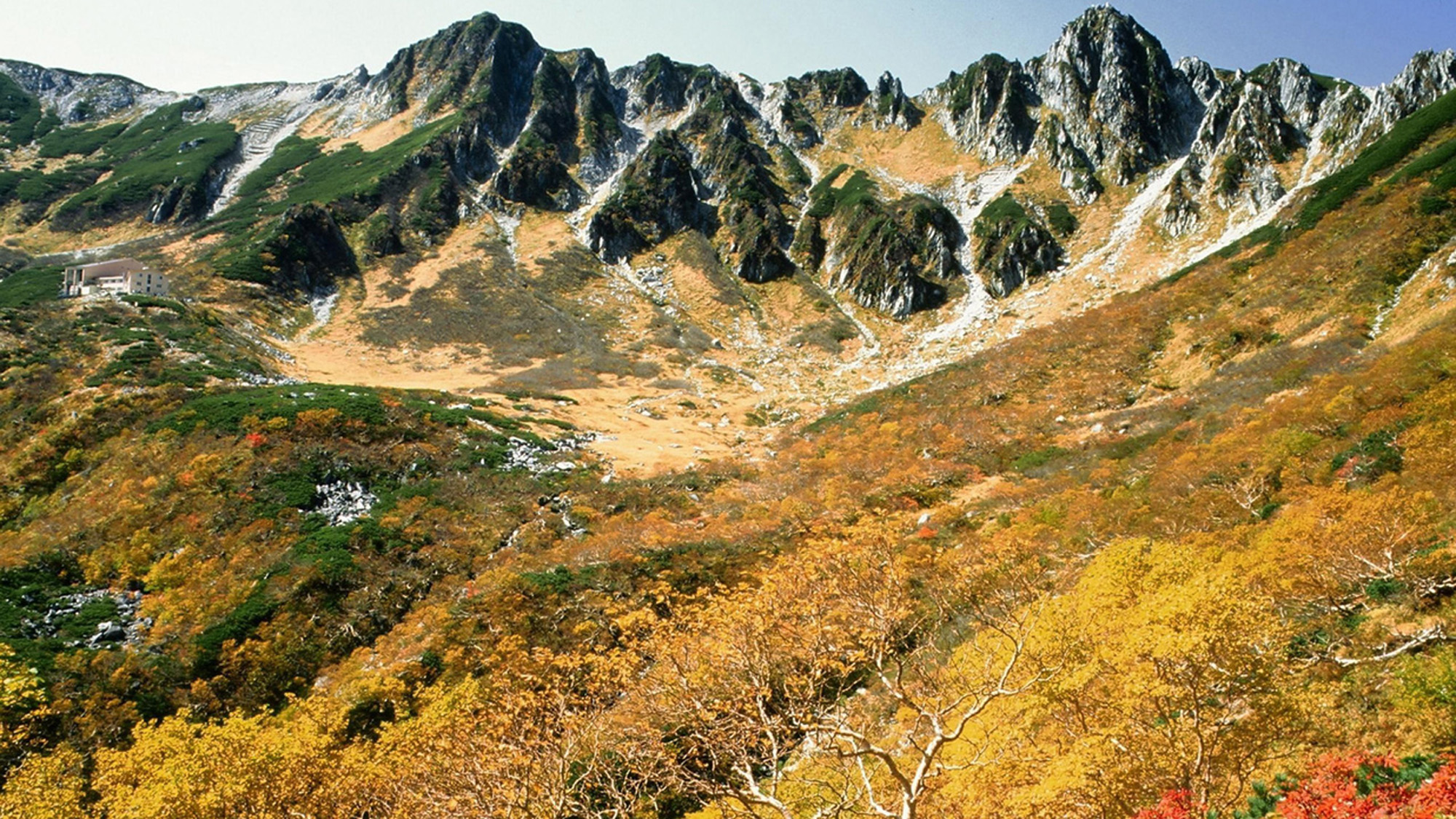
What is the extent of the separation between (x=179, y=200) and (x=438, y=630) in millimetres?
123773

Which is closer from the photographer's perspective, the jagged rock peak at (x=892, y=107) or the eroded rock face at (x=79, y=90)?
the jagged rock peak at (x=892, y=107)

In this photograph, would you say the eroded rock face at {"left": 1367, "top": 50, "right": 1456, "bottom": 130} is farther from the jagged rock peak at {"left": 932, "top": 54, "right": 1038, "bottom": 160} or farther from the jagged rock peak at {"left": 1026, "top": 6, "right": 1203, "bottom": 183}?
the jagged rock peak at {"left": 932, "top": 54, "right": 1038, "bottom": 160}

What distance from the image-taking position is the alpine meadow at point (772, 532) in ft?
33.3

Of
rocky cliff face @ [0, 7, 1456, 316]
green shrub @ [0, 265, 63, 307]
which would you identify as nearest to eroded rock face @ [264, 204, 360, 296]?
rocky cliff face @ [0, 7, 1456, 316]

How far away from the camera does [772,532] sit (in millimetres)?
24953

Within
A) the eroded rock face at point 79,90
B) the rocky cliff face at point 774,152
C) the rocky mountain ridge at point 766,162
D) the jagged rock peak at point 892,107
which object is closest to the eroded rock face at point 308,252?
the rocky mountain ridge at point 766,162

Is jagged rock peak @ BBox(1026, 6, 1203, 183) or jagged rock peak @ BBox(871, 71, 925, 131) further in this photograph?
jagged rock peak @ BBox(871, 71, 925, 131)

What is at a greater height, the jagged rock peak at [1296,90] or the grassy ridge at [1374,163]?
the jagged rock peak at [1296,90]

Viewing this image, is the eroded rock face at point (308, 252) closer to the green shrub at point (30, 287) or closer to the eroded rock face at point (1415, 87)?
the green shrub at point (30, 287)

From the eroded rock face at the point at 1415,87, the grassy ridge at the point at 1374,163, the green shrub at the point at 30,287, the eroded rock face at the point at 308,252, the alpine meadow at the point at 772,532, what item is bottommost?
the alpine meadow at the point at 772,532

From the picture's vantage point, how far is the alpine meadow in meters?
10.1

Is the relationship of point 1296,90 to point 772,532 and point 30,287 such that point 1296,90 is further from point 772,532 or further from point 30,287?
point 30,287

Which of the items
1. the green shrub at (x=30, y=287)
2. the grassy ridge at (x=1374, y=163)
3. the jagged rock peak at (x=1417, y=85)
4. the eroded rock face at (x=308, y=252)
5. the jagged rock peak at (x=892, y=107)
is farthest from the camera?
the jagged rock peak at (x=892, y=107)

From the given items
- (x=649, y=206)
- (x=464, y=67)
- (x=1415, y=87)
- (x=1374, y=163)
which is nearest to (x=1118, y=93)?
(x=1415, y=87)
